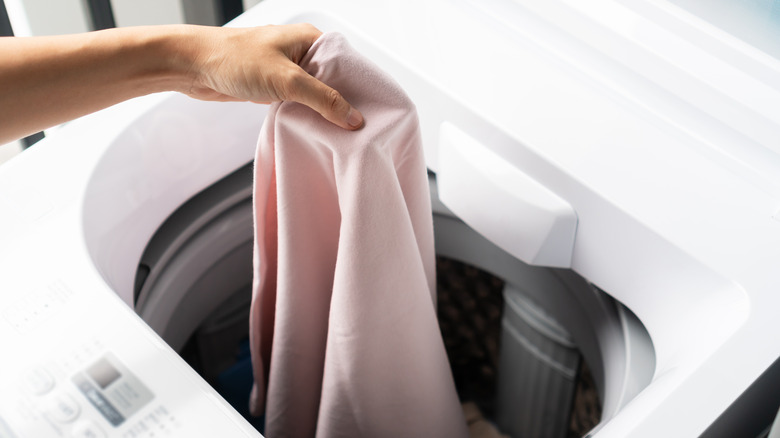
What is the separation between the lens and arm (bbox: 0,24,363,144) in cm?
79

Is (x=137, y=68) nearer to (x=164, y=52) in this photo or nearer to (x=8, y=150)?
(x=164, y=52)

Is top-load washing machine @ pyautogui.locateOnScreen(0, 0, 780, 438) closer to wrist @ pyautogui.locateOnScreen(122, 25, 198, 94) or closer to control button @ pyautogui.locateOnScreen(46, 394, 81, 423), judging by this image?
control button @ pyautogui.locateOnScreen(46, 394, 81, 423)

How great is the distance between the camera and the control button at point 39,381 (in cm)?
79

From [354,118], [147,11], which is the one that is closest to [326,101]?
[354,118]

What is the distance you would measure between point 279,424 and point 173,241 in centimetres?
29

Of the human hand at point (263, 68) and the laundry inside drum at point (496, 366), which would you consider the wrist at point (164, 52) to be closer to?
the human hand at point (263, 68)

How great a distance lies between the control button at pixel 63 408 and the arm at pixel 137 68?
272mm

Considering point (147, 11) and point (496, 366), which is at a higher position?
point (147, 11)

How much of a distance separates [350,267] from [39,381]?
13.1 inches

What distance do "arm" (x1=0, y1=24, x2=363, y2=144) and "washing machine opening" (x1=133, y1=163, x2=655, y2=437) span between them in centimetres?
29

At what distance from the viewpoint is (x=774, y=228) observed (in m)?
0.85

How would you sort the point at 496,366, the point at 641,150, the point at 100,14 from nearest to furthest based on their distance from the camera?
1. the point at 641,150
2. the point at 100,14
3. the point at 496,366

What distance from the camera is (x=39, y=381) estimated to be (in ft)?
2.62

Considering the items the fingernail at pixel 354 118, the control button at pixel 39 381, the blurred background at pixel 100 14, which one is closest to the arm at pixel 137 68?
the fingernail at pixel 354 118
